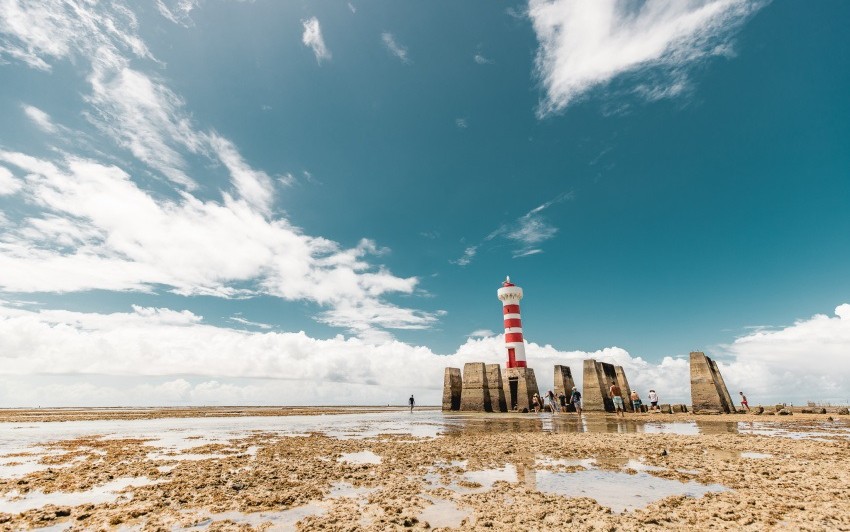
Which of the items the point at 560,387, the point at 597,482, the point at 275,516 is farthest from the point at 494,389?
the point at 275,516

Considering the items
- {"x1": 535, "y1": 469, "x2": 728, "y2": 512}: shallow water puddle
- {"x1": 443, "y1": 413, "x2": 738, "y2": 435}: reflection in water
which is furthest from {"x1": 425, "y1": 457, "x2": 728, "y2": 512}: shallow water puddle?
{"x1": 443, "y1": 413, "x2": 738, "y2": 435}: reflection in water

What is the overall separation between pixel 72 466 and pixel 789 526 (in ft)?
45.2

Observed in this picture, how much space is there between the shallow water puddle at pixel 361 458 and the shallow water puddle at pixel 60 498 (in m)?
4.24

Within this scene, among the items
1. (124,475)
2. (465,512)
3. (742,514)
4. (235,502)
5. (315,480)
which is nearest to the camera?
(742,514)

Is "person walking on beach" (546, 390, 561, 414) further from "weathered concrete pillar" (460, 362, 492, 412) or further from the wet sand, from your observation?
the wet sand

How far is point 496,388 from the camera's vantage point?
1492 inches

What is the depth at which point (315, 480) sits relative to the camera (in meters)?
7.52

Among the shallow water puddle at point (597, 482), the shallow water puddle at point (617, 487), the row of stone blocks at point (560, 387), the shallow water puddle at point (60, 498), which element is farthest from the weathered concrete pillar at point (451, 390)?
the shallow water puddle at point (60, 498)

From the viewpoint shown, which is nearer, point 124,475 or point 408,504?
point 408,504

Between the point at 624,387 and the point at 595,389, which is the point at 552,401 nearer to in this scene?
the point at 595,389

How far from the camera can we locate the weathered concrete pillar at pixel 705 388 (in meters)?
25.9

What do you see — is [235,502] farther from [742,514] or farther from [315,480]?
[742,514]

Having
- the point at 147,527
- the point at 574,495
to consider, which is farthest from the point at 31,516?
the point at 574,495

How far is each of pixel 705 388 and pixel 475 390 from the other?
1854cm
